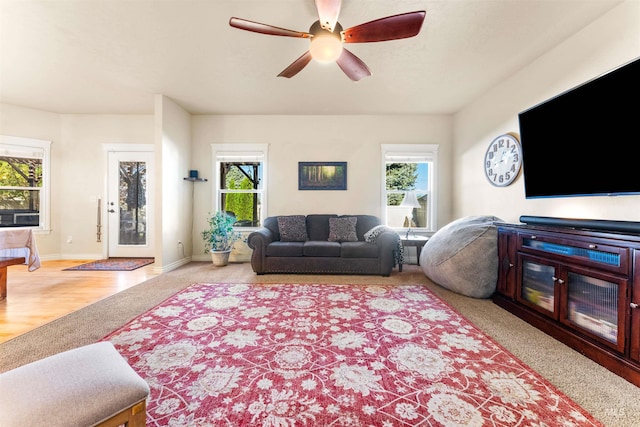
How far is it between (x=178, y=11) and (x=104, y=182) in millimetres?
4126

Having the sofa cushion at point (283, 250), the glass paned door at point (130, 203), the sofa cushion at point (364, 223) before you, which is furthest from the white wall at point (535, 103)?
the glass paned door at point (130, 203)

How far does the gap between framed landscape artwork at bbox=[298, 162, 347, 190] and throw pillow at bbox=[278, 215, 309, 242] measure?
2.31 feet

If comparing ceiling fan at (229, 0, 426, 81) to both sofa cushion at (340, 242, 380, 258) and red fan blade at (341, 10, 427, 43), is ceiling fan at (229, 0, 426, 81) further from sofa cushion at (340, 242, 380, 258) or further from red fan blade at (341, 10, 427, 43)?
sofa cushion at (340, 242, 380, 258)

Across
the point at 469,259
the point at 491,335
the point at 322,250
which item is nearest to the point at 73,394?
the point at 491,335

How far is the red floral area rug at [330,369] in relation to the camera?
49.1 inches

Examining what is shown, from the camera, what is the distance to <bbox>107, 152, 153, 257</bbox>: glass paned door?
16.0 feet

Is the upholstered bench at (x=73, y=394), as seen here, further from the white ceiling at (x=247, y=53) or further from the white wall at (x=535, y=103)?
the white wall at (x=535, y=103)

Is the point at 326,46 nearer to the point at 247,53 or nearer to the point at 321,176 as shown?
the point at 247,53

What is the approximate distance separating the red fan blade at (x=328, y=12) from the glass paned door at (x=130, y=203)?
449cm

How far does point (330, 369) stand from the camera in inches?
62.6

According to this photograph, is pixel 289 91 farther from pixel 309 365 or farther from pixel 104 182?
pixel 104 182

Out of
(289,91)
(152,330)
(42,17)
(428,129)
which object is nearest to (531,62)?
(428,129)

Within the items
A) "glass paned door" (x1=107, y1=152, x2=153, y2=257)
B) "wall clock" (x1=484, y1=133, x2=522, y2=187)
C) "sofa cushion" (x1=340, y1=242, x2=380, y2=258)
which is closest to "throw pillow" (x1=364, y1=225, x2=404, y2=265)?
"sofa cushion" (x1=340, y1=242, x2=380, y2=258)

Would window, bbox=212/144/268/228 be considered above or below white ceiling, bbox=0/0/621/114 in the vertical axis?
below
